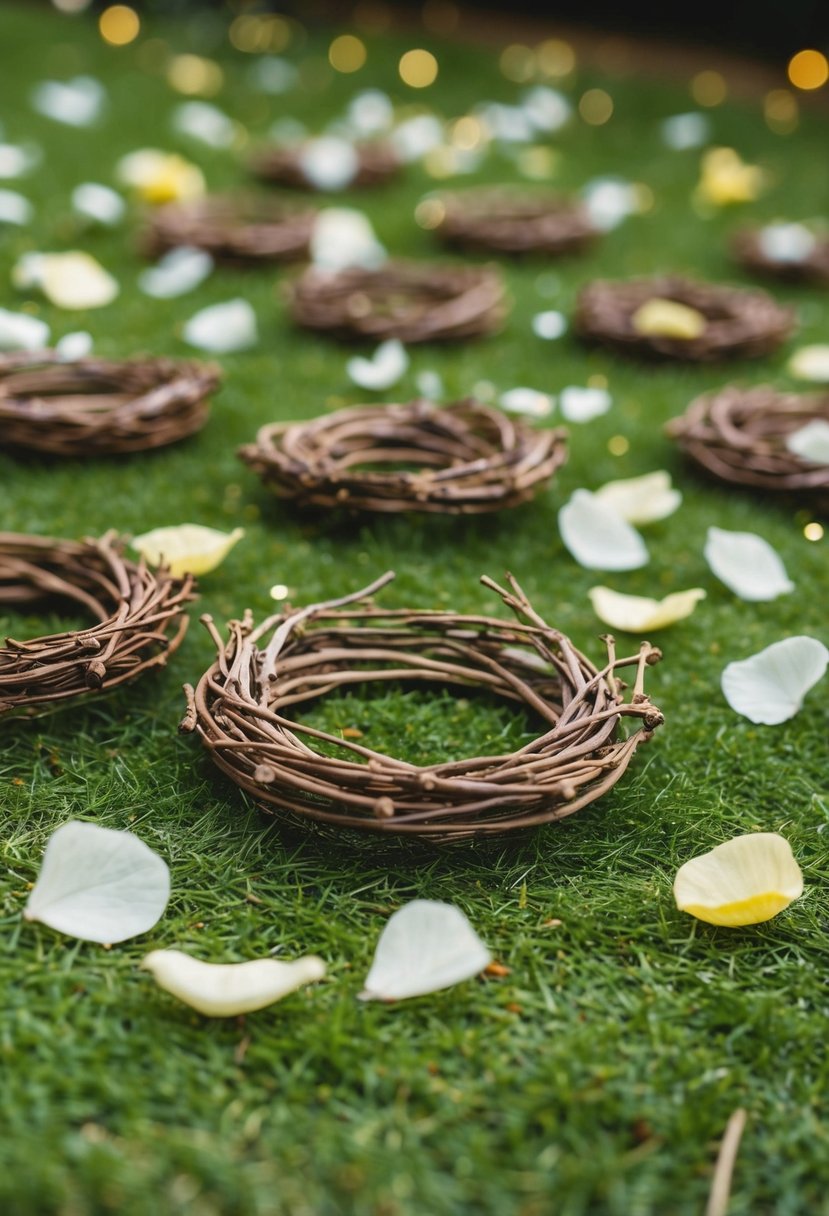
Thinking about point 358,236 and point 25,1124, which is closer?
point 25,1124

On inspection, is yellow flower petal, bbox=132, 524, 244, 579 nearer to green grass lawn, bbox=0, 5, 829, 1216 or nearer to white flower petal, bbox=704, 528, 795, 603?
green grass lawn, bbox=0, 5, 829, 1216

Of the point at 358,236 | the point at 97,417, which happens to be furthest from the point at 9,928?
the point at 358,236

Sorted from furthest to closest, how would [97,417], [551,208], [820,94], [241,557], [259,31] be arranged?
[259,31], [820,94], [551,208], [97,417], [241,557]

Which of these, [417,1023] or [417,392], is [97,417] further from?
[417,1023]

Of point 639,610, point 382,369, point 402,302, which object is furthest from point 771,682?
point 402,302

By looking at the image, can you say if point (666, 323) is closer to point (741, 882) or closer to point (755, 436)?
point (755, 436)

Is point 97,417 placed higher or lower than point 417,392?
higher

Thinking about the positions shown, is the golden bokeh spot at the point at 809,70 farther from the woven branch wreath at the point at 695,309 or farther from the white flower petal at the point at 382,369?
the white flower petal at the point at 382,369

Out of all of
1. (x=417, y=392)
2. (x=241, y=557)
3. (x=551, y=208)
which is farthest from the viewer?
(x=551, y=208)
